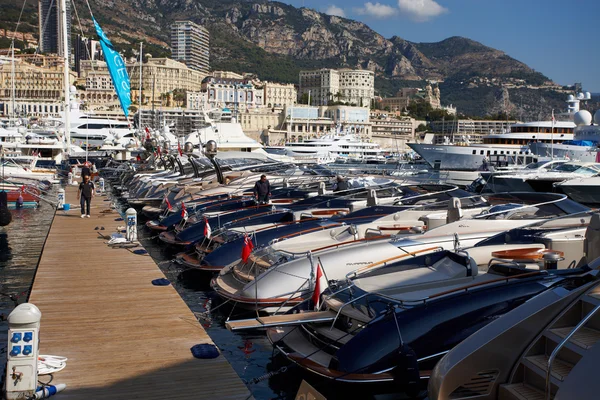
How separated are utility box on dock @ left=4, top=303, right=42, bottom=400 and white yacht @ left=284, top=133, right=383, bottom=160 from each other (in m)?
67.1

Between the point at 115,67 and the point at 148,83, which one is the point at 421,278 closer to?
the point at 115,67

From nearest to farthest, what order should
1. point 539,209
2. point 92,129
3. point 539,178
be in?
point 539,209
point 539,178
point 92,129

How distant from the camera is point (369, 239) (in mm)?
10938

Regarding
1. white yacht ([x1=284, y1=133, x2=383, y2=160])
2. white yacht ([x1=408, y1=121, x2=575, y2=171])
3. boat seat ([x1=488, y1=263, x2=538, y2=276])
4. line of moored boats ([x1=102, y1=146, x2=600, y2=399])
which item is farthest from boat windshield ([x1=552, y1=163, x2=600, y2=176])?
white yacht ([x1=284, y1=133, x2=383, y2=160])

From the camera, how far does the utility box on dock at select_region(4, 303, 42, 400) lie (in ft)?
20.2

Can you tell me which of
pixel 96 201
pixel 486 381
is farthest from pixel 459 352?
pixel 96 201

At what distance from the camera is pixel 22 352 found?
20.4 feet

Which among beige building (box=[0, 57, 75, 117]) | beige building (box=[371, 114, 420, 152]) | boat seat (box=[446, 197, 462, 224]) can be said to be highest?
beige building (box=[0, 57, 75, 117])

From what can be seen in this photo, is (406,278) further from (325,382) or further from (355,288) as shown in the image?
(325,382)

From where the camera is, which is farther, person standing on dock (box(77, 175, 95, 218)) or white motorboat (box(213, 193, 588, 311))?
person standing on dock (box(77, 175, 95, 218))

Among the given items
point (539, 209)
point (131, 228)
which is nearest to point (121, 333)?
point (131, 228)

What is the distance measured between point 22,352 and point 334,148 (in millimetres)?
71402

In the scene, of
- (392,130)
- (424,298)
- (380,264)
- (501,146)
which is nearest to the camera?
(424,298)

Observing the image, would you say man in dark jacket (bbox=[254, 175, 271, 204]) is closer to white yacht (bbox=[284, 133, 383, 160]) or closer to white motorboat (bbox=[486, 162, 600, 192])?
white motorboat (bbox=[486, 162, 600, 192])
